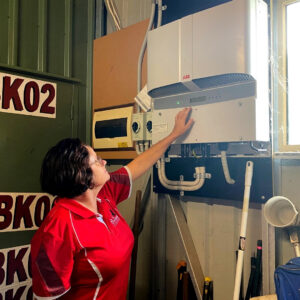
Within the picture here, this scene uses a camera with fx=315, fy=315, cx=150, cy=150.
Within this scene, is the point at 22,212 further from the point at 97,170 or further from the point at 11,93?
the point at 97,170

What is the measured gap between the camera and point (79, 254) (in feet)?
3.59

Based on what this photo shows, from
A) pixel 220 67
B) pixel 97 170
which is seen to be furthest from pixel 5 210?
pixel 220 67

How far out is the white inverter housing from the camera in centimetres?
117

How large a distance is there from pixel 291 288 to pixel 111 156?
1246 mm

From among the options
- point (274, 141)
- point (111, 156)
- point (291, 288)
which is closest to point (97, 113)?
point (111, 156)

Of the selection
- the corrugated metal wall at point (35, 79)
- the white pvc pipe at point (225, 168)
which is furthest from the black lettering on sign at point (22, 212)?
the white pvc pipe at point (225, 168)

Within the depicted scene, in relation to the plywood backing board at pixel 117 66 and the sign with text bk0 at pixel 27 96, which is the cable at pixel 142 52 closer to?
the plywood backing board at pixel 117 66

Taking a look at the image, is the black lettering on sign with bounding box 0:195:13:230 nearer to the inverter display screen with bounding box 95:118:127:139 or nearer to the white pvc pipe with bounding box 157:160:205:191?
the inverter display screen with bounding box 95:118:127:139

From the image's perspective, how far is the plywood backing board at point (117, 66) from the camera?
6.02 ft

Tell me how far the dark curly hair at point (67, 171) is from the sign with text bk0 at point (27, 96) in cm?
80

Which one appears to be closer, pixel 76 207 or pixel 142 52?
pixel 76 207

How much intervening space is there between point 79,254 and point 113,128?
0.95 m

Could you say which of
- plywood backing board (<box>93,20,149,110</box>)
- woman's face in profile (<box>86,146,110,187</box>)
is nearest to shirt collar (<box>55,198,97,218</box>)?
woman's face in profile (<box>86,146,110,187</box>)

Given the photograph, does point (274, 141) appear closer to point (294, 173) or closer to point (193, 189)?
point (294, 173)
